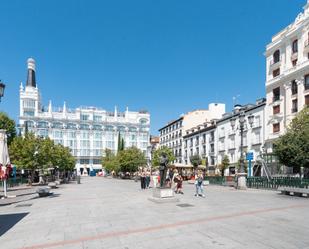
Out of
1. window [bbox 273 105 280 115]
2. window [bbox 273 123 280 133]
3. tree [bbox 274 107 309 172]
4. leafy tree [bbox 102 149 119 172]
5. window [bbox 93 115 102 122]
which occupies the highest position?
window [bbox 93 115 102 122]

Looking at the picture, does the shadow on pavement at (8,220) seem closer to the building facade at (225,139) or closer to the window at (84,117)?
the building facade at (225,139)

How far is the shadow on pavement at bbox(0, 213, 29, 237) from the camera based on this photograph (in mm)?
8252

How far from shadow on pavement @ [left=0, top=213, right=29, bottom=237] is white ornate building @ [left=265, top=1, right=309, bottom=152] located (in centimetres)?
3041

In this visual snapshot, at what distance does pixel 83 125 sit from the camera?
309ft

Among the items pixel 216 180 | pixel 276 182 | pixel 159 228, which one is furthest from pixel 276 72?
pixel 159 228

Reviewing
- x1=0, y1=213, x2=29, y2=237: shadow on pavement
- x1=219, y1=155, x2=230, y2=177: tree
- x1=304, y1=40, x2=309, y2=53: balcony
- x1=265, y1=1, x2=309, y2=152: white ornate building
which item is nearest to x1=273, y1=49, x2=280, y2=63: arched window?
x1=265, y1=1, x2=309, y2=152: white ornate building

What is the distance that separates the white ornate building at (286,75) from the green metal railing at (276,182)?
13449mm

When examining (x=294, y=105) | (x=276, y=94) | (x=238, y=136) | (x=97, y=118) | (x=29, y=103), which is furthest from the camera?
(x=97, y=118)

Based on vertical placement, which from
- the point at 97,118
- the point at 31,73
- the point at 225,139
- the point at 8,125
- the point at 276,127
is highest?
the point at 31,73

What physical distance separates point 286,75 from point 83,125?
244 ft

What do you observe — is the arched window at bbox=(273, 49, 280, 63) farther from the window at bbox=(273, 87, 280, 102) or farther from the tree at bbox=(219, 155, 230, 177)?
the tree at bbox=(219, 155, 230, 177)

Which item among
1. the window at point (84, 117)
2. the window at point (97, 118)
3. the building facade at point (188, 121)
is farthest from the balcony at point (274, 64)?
the window at point (84, 117)

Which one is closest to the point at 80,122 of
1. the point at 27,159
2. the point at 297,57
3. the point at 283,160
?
the point at 27,159

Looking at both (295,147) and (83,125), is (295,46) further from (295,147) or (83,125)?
(83,125)
